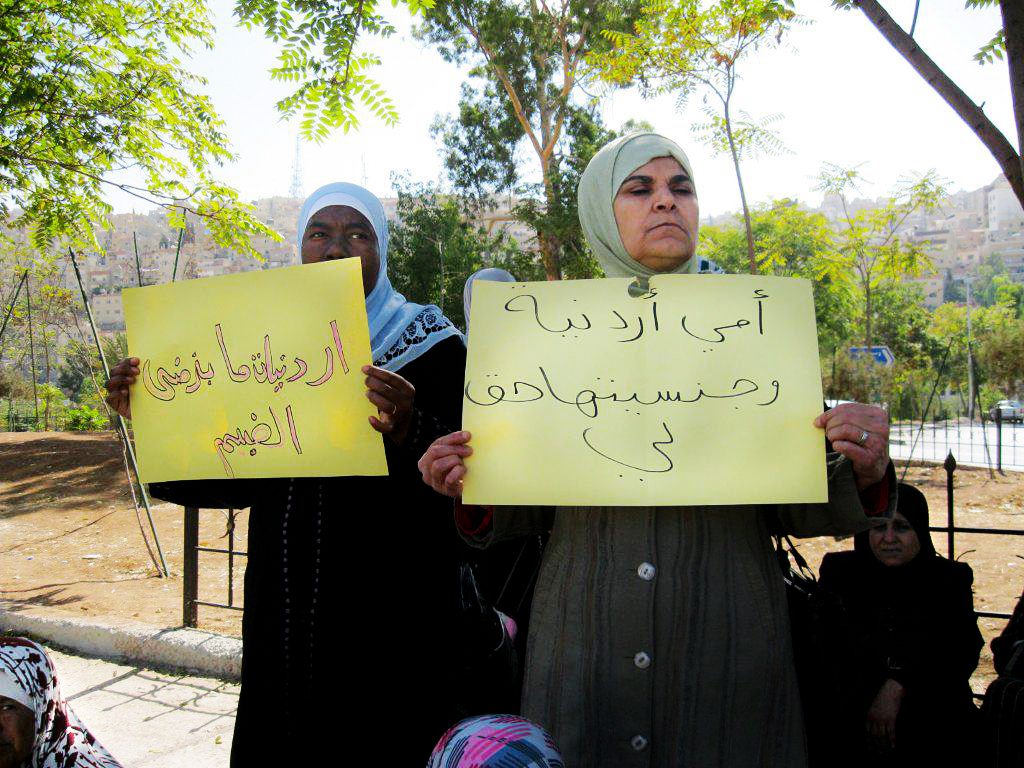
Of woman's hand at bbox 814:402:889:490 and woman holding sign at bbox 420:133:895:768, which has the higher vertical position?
woman's hand at bbox 814:402:889:490

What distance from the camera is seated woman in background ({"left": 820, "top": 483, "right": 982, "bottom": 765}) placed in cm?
238

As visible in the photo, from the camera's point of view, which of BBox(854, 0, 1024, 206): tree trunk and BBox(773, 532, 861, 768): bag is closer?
BBox(773, 532, 861, 768): bag

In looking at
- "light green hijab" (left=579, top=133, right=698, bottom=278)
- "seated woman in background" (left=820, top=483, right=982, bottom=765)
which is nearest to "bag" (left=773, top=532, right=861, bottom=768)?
"light green hijab" (left=579, top=133, right=698, bottom=278)

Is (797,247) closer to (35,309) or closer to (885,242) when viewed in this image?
(885,242)

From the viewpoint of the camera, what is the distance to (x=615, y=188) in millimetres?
1439

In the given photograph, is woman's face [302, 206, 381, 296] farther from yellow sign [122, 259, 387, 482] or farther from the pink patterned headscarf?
the pink patterned headscarf

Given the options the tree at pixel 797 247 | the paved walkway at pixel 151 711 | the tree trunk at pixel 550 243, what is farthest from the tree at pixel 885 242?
the paved walkway at pixel 151 711

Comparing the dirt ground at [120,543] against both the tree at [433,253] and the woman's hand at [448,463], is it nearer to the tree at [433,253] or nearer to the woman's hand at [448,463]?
the woman's hand at [448,463]

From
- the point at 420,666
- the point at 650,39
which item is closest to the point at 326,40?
the point at 420,666

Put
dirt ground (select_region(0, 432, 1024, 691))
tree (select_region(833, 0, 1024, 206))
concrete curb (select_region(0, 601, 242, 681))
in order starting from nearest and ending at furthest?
tree (select_region(833, 0, 1024, 206)) < concrete curb (select_region(0, 601, 242, 681)) < dirt ground (select_region(0, 432, 1024, 691))

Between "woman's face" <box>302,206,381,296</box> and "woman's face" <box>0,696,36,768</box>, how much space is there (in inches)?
53.7

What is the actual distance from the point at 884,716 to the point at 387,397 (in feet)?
6.26

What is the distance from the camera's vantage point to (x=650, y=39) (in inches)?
328

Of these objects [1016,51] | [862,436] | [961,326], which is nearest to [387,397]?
[862,436]
